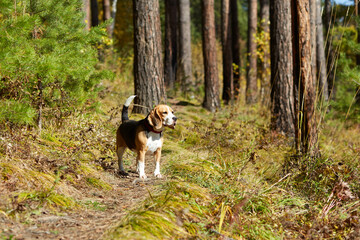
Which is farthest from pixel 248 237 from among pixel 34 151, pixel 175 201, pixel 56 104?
pixel 56 104

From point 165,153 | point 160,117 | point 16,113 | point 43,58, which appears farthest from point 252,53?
point 16,113

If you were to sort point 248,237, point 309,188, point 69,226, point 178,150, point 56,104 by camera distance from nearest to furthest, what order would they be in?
point 69,226 < point 248,237 < point 309,188 < point 56,104 < point 178,150

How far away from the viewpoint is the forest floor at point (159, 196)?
3.35 m

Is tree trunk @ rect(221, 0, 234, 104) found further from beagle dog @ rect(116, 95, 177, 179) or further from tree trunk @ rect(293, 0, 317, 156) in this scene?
beagle dog @ rect(116, 95, 177, 179)

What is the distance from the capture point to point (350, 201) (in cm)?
457

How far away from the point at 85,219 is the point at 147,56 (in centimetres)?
510

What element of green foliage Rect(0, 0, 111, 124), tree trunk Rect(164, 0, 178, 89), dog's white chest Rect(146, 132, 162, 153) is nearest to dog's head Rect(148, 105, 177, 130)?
dog's white chest Rect(146, 132, 162, 153)

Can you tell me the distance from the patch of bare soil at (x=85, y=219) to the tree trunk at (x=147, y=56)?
362 cm

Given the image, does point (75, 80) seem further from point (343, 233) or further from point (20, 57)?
point (343, 233)

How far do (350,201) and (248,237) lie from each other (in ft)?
5.28

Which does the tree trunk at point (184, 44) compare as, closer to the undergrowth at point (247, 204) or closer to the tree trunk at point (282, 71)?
the tree trunk at point (282, 71)

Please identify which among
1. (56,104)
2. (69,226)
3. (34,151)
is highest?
(56,104)

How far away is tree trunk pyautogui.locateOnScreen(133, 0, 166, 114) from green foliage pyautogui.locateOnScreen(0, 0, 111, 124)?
1508mm

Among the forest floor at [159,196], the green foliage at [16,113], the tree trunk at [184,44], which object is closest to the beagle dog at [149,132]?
the forest floor at [159,196]
